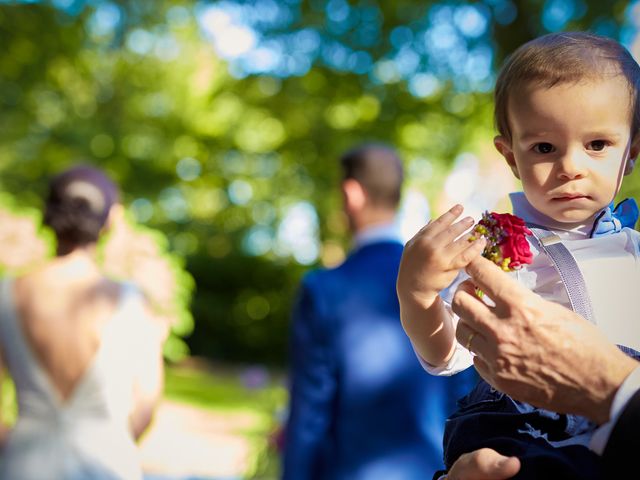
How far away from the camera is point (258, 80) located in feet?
38.8

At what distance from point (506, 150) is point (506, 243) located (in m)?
0.22

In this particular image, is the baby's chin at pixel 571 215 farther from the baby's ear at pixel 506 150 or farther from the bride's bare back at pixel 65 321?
the bride's bare back at pixel 65 321

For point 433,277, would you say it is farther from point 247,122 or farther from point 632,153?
point 247,122

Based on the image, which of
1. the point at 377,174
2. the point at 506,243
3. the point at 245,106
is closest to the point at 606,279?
the point at 506,243

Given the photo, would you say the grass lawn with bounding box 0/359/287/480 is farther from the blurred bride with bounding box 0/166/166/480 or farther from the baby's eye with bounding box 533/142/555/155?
the baby's eye with bounding box 533/142/555/155

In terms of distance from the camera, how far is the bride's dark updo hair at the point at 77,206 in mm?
3367

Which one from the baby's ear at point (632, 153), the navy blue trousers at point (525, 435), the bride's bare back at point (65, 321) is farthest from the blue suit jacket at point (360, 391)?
the baby's ear at point (632, 153)

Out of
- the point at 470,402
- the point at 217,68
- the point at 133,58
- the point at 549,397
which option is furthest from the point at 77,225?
the point at 217,68

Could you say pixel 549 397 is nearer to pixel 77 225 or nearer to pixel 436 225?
pixel 436 225

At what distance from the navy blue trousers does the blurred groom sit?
191 centimetres

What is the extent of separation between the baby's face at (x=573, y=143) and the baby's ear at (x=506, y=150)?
73 millimetres

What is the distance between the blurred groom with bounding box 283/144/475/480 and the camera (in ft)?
10.5

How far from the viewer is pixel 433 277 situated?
116cm

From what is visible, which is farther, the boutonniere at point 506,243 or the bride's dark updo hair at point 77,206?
the bride's dark updo hair at point 77,206
